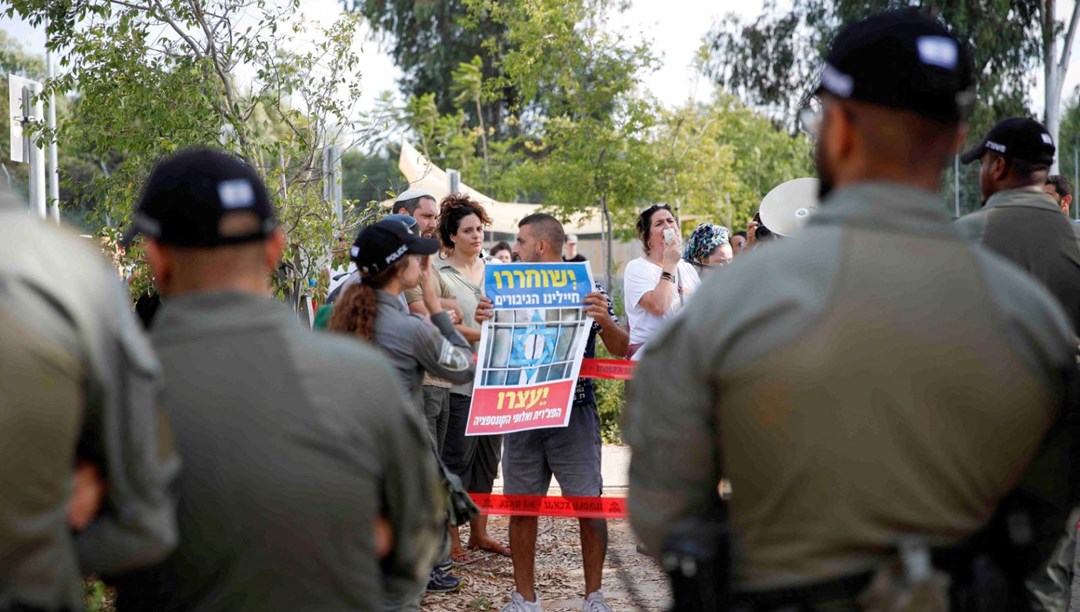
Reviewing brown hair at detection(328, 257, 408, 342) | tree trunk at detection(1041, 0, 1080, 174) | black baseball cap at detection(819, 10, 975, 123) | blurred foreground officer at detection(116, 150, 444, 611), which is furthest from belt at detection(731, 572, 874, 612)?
tree trunk at detection(1041, 0, 1080, 174)

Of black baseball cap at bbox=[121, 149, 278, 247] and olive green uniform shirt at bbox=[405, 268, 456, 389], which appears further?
olive green uniform shirt at bbox=[405, 268, 456, 389]

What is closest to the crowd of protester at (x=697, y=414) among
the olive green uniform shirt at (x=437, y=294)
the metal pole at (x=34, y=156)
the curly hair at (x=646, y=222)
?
the olive green uniform shirt at (x=437, y=294)

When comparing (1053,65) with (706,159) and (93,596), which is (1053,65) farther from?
(93,596)

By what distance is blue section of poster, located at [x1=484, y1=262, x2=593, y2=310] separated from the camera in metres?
6.18

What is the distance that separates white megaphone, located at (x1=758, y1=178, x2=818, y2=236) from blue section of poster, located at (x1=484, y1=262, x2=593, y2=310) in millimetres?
1881

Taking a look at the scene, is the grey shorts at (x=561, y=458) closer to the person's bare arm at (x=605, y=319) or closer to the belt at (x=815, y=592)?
the person's bare arm at (x=605, y=319)

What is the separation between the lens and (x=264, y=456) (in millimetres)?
2209

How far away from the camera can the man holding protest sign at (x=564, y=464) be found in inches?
247

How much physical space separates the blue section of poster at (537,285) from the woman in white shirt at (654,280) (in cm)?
96

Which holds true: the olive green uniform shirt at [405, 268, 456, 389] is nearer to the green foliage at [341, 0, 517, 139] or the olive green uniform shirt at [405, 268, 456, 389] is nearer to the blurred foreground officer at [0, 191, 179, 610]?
the blurred foreground officer at [0, 191, 179, 610]

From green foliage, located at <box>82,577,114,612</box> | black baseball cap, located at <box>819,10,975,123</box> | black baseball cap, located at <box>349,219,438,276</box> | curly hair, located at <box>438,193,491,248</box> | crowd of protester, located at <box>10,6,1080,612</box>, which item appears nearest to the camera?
crowd of protester, located at <box>10,6,1080,612</box>

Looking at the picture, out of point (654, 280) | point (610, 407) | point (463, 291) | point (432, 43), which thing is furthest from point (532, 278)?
point (432, 43)

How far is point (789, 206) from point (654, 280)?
1204 millimetres

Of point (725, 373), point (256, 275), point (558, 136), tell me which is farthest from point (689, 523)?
point (558, 136)
